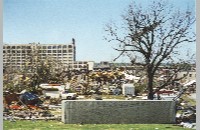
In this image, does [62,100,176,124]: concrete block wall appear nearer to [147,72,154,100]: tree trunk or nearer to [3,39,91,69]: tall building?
[147,72,154,100]: tree trunk

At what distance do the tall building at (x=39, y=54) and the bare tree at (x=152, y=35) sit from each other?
424mm

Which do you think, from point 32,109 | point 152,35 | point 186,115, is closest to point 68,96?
point 32,109

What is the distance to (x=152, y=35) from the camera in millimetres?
4996

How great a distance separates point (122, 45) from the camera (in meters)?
4.97

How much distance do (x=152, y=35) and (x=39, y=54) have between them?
4.06 ft

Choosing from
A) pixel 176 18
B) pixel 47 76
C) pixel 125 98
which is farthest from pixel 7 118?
pixel 176 18

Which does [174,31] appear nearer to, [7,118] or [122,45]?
[122,45]

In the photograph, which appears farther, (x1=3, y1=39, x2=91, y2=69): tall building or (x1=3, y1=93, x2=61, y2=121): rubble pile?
(x1=3, y1=93, x2=61, y2=121): rubble pile

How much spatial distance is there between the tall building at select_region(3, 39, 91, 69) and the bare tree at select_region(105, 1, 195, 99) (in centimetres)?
42

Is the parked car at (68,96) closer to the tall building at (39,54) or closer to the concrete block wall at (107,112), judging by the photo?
the concrete block wall at (107,112)

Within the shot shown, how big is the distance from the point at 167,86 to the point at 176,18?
2.42 feet

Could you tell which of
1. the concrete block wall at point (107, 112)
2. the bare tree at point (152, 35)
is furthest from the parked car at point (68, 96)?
the bare tree at point (152, 35)

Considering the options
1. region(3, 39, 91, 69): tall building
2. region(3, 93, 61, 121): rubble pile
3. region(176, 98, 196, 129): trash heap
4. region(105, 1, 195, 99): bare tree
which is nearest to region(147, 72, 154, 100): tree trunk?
region(105, 1, 195, 99): bare tree

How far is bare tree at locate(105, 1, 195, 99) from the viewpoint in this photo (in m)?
4.90
